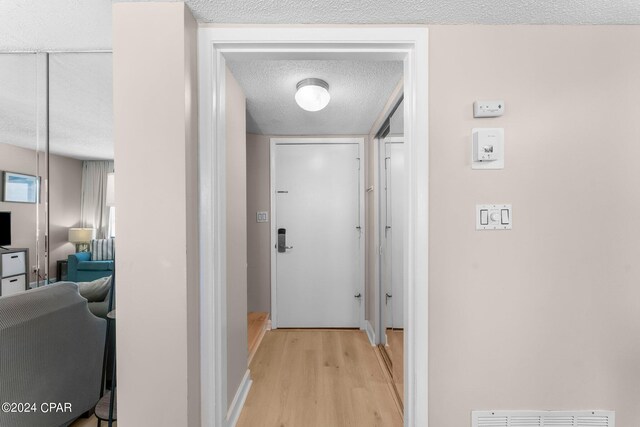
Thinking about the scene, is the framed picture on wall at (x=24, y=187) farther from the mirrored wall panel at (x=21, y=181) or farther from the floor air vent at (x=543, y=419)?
the floor air vent at (x=543, y=419)

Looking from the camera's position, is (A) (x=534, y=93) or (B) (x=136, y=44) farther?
(A) (x=534, y=93)

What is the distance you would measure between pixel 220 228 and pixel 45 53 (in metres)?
1.52

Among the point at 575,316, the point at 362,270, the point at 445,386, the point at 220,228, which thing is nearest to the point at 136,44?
the point at 220,228

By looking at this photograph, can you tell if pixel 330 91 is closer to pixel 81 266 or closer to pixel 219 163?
pixel 219 163

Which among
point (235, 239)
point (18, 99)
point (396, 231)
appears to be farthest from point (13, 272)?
point (396, 231)

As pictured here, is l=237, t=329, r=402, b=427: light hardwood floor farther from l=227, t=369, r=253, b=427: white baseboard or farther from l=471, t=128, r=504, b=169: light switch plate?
l=471, t=128, r=504, b=169: light switch plate

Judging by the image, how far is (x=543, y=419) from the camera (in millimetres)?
1224

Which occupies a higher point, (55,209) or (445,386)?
(55,209)

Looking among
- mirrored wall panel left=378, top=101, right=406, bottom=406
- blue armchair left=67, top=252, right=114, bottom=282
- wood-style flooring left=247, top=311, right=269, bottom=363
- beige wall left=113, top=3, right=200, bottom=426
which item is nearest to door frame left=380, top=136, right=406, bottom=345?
mirrored wall panel left=378, top=101, right=406, bottom=406

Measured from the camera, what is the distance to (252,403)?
180 cm

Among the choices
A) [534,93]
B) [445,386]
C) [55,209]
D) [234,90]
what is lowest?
[445,386]

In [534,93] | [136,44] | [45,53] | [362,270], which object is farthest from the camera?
[362,270]

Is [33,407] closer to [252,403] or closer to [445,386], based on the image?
[252,403]

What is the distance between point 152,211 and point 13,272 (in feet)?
5.07
